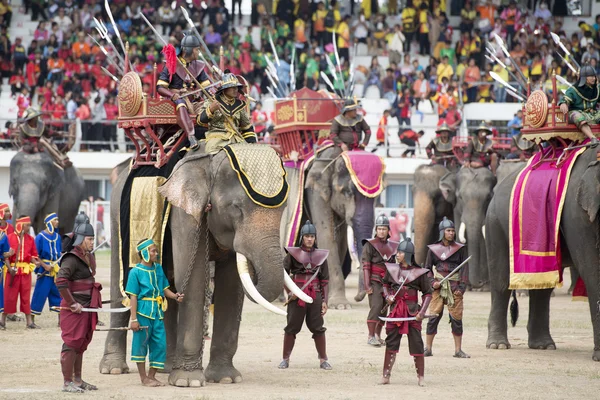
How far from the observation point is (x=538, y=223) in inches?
523

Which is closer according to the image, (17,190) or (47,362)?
(47,362)

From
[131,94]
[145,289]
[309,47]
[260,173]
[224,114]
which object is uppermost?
[309,47]

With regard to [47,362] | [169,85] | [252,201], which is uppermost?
[169,85]

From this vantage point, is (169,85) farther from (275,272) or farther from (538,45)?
(538,45)

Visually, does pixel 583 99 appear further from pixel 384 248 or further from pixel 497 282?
pixel 384 248

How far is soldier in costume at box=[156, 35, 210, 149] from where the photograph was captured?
10.9m

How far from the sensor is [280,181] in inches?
400

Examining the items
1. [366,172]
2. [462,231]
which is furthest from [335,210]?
[462,231]

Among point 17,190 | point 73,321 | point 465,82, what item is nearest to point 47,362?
point 73,321

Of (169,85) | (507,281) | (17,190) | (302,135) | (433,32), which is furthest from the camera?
(433,32)

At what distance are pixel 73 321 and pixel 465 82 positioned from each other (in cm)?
2657

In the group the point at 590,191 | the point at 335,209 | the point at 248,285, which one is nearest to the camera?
the point at 248,285

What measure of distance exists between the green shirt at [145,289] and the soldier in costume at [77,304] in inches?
12.7

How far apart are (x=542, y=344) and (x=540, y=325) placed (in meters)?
0.22
